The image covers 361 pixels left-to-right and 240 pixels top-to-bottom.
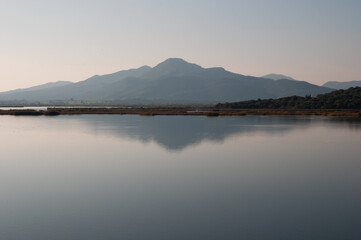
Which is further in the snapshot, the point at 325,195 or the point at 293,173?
the point at 293,173

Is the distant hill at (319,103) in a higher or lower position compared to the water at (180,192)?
higher

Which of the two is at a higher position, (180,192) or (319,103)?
(319,103)

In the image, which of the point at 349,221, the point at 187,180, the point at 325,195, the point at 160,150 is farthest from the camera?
the point at 160,150

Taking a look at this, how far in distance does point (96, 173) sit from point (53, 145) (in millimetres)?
15271

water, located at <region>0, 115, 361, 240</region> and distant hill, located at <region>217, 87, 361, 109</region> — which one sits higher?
distant hill, located at <region>217, 87, 361, 109</region>

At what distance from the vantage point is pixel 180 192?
18297 mm

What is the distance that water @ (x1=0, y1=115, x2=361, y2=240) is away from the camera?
A: 13477mm

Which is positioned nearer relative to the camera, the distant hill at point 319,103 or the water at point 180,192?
the water at point 180,192

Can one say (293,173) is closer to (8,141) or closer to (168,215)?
(168,215)

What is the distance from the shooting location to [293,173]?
2294 cm

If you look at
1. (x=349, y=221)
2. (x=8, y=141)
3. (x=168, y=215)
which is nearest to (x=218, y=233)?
(x=168, y=215)

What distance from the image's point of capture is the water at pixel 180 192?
13.5 meters

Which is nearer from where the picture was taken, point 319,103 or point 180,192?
point 180,192

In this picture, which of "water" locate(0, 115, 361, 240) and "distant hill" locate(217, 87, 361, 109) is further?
"distant hill" locate(217, 87, 361, 109)
